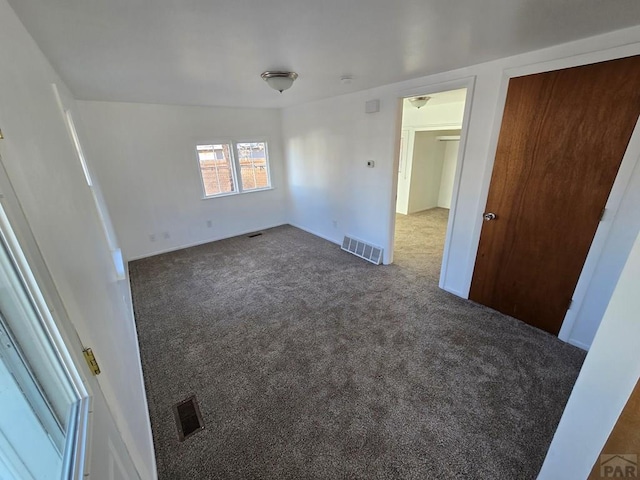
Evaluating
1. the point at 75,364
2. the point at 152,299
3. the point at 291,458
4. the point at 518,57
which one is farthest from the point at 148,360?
the point at 518,57

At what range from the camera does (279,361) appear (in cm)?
219

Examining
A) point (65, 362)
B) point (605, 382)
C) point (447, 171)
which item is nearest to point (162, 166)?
point (65, 362)

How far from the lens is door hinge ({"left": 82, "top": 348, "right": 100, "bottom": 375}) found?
0.78m

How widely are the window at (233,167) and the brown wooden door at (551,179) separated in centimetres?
400

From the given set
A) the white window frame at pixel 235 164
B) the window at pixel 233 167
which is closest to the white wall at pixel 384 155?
the white window frame at pixel 235 164

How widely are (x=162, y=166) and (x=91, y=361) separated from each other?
403cm

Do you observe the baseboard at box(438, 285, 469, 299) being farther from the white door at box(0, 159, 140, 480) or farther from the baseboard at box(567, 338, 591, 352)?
the white door at box(0, 159, 140, 480)

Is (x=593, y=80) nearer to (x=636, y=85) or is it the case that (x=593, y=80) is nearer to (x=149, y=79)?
(x=636, y=85)

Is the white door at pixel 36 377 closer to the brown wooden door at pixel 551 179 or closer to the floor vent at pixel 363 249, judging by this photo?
the brown wooden door at pixel 551 179

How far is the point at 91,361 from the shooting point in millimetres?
798

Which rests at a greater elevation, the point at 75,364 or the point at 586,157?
the point at 586,157

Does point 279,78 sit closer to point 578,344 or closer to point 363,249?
point 363,249

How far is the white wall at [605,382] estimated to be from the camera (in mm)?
848

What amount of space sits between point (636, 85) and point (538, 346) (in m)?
1.98
